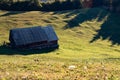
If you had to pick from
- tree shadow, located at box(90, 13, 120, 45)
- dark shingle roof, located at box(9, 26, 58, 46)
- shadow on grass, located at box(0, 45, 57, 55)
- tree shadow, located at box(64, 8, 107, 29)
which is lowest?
tree shadow, located at box(90, 13, 120, 45)


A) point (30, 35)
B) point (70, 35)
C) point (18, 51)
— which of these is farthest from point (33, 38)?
point (70, 35)

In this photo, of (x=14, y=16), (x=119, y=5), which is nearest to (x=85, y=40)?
(x=14, y=16)

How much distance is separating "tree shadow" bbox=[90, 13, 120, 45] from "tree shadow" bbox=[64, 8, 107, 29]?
3212mm

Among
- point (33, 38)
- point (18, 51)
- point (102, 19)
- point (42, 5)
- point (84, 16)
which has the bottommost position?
point (102, 19)

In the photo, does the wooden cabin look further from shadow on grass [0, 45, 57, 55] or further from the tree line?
the tree line

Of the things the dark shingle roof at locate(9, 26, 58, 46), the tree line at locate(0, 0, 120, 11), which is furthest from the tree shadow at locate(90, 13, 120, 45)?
the dark shingle roof at locate(9, 26, 58, 46)

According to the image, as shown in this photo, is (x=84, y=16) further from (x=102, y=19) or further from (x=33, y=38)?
(x=33, y=38)

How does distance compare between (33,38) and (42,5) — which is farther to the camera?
(42,5)

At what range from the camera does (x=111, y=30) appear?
90438 mm

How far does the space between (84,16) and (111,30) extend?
1252 centimetres

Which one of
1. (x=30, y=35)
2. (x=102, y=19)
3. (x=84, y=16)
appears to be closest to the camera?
(x=30, y=35)

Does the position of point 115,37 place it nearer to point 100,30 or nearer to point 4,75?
point 100,30

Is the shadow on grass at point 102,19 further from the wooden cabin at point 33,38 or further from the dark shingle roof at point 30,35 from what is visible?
the dark shingle roof at point 30,35

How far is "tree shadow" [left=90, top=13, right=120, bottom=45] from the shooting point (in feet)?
266
